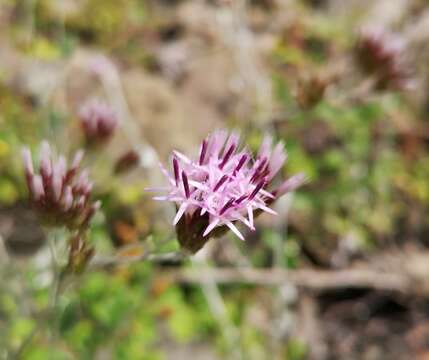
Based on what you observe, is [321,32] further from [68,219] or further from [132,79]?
[68,219]

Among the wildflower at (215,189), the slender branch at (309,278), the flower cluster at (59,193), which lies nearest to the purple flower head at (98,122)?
the flower cluster at (59,193)

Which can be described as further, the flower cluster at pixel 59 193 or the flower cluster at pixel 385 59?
the flower cluster at pixel 385 59

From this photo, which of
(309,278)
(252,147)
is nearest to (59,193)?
(252,147)

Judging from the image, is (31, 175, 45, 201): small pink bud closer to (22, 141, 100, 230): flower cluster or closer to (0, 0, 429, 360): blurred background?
(22, 141, 100, 230): flower cluster

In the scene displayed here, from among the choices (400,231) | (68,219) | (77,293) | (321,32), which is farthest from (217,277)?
(321,32)

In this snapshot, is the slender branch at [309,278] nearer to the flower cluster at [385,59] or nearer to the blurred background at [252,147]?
the blurred background at [252,147]

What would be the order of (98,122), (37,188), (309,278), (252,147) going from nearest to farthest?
(37,188)
(98,122)
(252,147)
(309,278)

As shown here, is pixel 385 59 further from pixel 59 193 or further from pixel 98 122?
pixel 59 193
